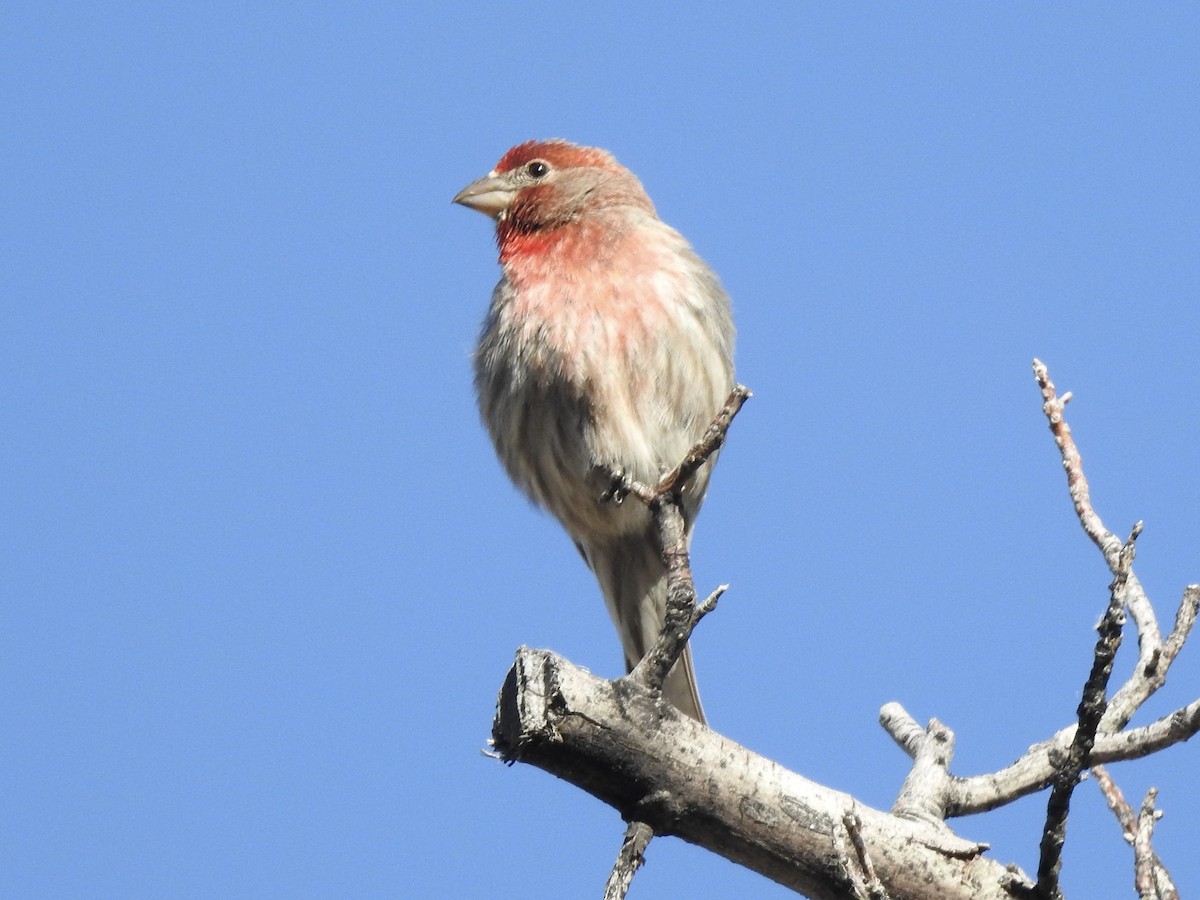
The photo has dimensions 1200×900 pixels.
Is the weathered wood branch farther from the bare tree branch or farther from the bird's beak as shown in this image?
the bird's beak

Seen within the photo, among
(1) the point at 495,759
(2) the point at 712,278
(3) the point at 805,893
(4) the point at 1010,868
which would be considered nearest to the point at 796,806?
(3) the point at 805,893

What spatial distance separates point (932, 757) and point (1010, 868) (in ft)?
4.41

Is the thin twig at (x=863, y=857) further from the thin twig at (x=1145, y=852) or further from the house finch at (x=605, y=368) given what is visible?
the house finch at (x=605, y=368)

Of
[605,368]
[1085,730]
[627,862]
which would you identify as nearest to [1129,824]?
[1085,730]

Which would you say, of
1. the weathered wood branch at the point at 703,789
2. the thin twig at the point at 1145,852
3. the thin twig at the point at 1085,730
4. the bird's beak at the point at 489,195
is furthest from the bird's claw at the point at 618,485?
the bird's beak at the point at 489,195

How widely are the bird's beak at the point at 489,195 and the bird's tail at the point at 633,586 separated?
202 cm

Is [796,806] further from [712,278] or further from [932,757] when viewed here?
[712,278]

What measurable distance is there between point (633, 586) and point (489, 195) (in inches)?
95.2

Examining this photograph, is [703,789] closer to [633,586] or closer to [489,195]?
[633,586]

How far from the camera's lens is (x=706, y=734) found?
430 cm

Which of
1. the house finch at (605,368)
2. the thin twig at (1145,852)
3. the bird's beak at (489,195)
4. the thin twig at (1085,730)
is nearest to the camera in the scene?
the thin twig at (1085,730)

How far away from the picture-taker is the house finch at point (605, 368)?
6609mm

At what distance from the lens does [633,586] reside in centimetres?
735

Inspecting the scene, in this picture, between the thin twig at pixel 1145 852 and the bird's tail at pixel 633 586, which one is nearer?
the thin twig at pixel 1145 852
